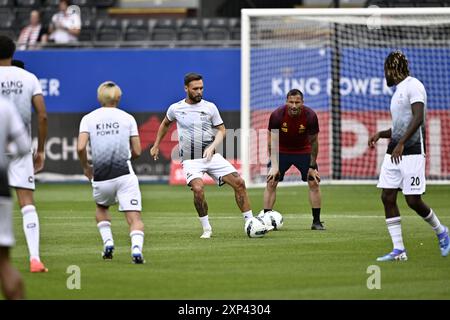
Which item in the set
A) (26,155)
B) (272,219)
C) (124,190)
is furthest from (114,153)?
(272,219)

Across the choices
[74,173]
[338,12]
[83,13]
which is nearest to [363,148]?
[338,12]

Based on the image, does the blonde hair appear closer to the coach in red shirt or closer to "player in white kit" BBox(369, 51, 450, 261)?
"player in white kit" BBox(369, 51, 450, 261)

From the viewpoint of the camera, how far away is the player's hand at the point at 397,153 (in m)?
12.9

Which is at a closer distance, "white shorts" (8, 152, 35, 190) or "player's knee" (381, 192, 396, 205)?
"white shorts" (8, 152, 35, 190)

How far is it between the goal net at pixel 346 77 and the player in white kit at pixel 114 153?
13.3 metres

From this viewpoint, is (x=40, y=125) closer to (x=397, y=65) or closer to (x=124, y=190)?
(x=124, y=190)

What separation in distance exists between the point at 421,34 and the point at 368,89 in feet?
6.10

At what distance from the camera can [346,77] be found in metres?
27.7

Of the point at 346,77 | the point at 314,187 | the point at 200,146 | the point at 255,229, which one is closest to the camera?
the point at 255,229

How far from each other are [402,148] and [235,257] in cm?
241

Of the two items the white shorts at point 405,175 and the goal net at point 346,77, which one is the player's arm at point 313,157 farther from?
the goal net at point 346,77

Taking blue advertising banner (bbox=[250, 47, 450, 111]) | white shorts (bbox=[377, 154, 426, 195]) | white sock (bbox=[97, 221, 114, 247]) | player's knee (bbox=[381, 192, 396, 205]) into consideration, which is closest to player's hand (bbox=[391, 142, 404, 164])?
white shorts (bbox=[377, 154, 426, 195])

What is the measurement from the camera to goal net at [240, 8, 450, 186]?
86.9 ft

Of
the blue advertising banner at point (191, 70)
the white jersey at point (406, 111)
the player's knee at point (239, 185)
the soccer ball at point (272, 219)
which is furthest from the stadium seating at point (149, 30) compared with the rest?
the white jersey at point (406, 111)
